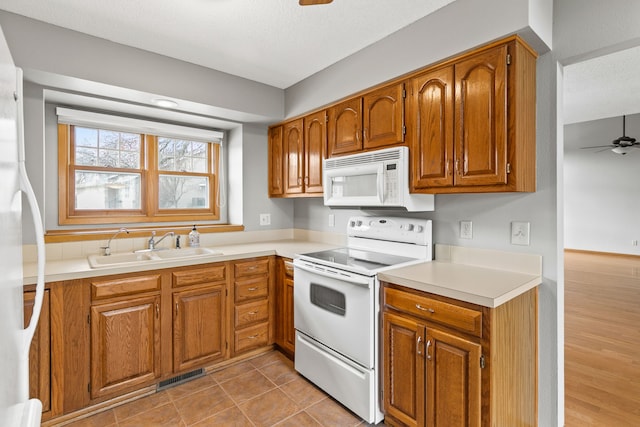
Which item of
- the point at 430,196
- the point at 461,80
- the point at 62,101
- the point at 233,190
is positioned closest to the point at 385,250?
the point at 430,196

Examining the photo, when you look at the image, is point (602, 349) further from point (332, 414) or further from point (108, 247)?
point (108, 247)

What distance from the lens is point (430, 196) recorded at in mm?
2227

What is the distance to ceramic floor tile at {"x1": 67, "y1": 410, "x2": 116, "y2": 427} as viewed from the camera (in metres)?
1.92

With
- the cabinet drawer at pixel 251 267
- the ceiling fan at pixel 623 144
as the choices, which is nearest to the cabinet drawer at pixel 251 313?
the cabinet drawer at pixel 251 267

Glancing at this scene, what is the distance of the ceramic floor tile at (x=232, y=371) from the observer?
95.2 inches

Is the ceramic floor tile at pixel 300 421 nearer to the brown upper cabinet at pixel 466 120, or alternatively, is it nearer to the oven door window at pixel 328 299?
the oven door window at pixel 328 299

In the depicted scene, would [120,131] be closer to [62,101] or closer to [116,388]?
[62,101]

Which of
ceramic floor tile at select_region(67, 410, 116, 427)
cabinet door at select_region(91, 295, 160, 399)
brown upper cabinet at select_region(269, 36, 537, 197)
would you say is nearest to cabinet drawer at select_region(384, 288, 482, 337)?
brown upper cabinet at select_region(269, 36, 537, 197)

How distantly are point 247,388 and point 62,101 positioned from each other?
8.34 feet

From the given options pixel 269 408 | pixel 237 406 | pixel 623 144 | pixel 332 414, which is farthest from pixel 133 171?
pixel 623 144

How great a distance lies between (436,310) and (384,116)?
1328 mm

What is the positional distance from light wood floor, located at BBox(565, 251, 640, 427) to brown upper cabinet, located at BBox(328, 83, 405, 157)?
208cm

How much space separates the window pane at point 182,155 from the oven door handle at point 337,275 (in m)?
1.63

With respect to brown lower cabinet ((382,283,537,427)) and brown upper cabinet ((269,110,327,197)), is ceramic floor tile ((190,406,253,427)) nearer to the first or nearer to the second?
brown lower cabinet ((382,283,537,427))
